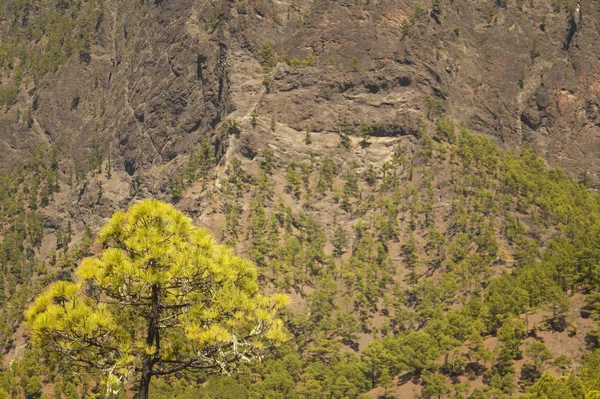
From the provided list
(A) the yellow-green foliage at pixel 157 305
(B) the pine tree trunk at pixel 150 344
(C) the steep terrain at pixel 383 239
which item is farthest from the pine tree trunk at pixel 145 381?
(C) the steep terrain at pixel 383 239

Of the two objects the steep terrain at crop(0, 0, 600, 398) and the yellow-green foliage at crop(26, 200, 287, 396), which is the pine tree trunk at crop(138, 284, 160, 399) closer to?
the yellow-green foliage at crop(26, 200, 287, 396)

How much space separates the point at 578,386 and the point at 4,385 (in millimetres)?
87289

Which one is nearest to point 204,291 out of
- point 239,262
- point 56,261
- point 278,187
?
point 239,262

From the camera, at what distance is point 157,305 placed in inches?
623

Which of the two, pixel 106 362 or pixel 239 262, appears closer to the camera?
pixel 106 362

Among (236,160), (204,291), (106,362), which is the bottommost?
(236,160)

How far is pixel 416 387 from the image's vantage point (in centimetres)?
10900

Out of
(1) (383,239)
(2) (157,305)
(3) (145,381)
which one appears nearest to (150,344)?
(3) (145,381)

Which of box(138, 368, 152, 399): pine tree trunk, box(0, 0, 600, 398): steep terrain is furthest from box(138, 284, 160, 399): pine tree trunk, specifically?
box(0, 0, 600, 398): steep terrain

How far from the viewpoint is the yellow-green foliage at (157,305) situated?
Answer: 1545cm

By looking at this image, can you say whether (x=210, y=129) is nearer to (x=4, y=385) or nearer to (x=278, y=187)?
(x=278, y=187)

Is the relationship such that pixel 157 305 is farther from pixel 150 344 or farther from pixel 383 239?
pixel 383 239

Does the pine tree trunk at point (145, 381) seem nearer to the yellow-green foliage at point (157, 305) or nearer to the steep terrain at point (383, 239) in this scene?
the yellow-green foliage at point (157, 305)

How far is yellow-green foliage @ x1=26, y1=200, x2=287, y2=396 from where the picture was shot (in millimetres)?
15445
